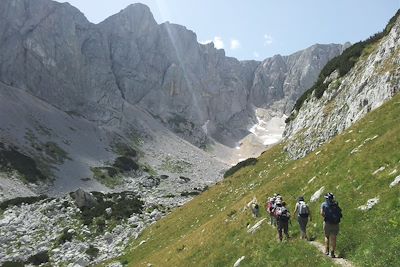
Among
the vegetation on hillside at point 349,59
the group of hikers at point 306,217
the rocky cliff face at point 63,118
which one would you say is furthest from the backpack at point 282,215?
the rocky cliff face at point 63,118

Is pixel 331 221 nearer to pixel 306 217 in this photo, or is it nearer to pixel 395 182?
pixel 306 217

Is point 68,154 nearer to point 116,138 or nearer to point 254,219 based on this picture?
point 116,138

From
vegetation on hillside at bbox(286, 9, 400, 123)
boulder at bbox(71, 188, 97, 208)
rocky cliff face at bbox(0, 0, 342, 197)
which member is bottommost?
vegetation on hillside at bbox(286, 9, 400, 123)

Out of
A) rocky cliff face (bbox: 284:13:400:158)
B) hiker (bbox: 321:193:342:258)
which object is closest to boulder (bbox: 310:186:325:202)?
hiker (bbox: 321:193:342:258)

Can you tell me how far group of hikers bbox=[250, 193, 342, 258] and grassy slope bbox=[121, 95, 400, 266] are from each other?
0.46 m

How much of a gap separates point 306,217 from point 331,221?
2.60 metres

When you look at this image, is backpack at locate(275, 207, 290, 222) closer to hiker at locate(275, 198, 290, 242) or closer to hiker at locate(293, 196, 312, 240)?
hiker at locate(275, 198, 290, 242)

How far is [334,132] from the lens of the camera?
42906 millimetres

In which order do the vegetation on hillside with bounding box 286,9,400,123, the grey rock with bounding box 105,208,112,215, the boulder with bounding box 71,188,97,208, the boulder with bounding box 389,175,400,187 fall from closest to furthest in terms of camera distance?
the boulder with bounding box 389,175,400,187
the vegetation on hillside with bounding box 286,9,400,123
the grey rock with bounding box 105,208,112,215
the boulder with bounding box 71,188,97,208

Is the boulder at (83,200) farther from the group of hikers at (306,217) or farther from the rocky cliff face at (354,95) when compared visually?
the group of hikers at (306,217)

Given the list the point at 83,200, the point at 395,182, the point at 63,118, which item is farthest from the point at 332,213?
the point at 63,118

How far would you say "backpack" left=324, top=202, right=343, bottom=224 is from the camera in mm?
16938

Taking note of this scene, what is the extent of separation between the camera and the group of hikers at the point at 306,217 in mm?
16938

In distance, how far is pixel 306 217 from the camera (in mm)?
19484
